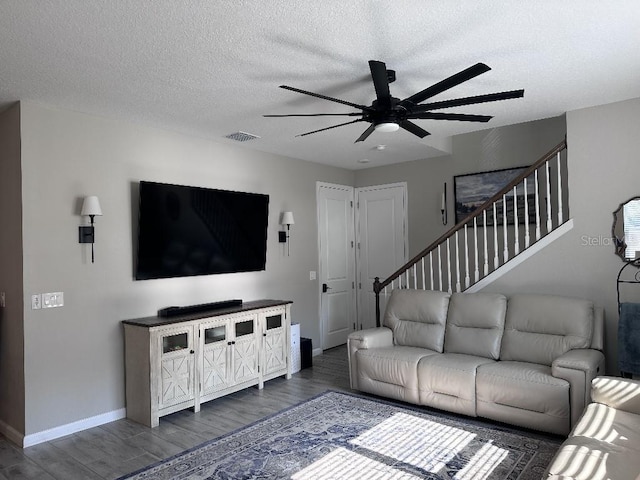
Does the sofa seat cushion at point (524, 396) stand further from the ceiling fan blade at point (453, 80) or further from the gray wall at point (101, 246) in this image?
the ceiling fan blade at point (453, 80)

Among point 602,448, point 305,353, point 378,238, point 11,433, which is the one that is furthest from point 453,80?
point 378,238

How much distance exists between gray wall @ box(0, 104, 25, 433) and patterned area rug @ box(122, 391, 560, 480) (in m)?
1.41

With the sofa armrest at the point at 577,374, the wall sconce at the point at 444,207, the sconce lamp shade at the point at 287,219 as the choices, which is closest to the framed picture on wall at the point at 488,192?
the wall sconce at the point at 444,207

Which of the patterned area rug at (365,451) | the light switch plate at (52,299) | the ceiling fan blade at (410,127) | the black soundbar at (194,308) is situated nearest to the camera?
the patterned area rug at (365,451)

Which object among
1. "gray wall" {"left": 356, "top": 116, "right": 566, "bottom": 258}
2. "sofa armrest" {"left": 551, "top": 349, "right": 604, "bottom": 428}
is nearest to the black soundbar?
"gray wall" {"left": 356, "top": 116, "right": 566, "bottom": 258}

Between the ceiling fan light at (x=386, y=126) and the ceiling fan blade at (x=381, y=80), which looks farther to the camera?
the ceiling fan light at (x=386, y=126)

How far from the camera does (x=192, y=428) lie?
12.2 ft

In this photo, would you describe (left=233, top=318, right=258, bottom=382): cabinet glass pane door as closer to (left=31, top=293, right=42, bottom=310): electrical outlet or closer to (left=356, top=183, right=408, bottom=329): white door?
(left=31, top=293, right=42, bottom=310): electrical outlet

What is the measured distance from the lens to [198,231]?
4.51 meters

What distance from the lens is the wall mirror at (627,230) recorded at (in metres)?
3.82

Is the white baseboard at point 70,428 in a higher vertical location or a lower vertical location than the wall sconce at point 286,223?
lower

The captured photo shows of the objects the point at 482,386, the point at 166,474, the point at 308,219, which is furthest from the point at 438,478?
the point at 308,219

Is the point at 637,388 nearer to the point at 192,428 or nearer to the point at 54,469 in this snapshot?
the point at 192,428

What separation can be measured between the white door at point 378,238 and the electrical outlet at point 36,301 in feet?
14.2
